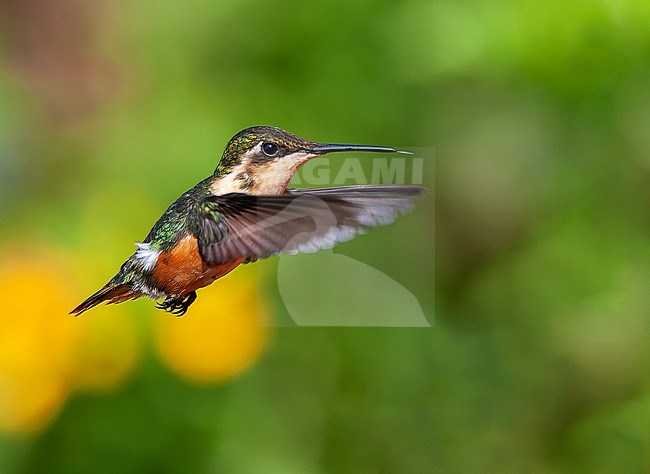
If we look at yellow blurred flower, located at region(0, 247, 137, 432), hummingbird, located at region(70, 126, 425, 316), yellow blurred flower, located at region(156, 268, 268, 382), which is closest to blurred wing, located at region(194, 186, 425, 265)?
hummingbird, located at region(70, 126, 425, 316)

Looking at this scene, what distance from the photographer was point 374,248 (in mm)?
898

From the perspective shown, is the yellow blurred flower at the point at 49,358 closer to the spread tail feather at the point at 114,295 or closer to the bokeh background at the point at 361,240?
the bokeh background at the point at 361,240

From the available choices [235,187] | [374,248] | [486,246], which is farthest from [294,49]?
[235,187]

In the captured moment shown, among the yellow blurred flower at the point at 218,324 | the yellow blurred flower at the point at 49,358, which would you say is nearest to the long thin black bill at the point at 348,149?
the yellow blurred flower at the point at 218,324

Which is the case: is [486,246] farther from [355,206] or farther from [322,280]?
[355,206]

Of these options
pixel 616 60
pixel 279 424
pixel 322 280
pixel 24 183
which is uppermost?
pixel 616 60

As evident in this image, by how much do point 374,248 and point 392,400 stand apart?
9.9 inches

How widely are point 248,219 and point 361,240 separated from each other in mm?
409

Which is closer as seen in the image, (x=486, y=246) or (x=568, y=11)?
(x=568, y=11)

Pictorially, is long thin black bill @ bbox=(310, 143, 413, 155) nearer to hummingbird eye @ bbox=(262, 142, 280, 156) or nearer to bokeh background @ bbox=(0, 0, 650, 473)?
hummingbird eye @ bbox=(262, 142, 280, 156)

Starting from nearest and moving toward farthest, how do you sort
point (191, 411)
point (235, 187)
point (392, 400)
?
point (235, 187) < point (191, 411) < point (392, 400)

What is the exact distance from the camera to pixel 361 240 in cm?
63

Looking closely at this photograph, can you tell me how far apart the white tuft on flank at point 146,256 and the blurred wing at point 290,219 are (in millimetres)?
26

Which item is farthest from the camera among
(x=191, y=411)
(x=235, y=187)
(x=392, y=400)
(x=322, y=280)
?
(x=392, y=400)
